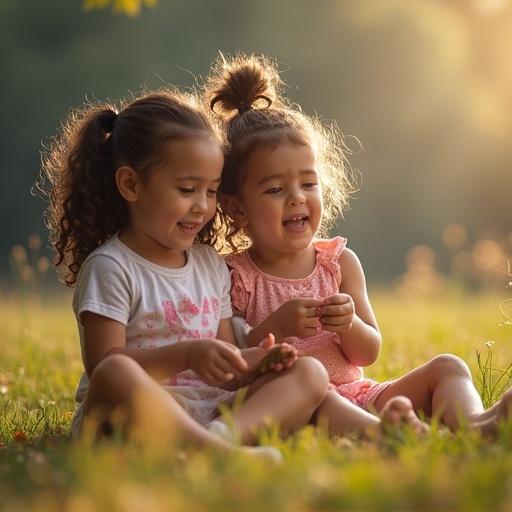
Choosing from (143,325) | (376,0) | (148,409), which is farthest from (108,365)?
(376,0)

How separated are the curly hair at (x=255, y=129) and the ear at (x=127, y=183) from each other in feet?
1.18

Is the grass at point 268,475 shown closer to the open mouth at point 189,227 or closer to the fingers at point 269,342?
the fingers at point 269,342

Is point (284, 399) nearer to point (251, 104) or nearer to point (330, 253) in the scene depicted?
point (330, 253)

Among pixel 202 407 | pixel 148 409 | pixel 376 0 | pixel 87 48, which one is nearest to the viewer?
pixel 148 409

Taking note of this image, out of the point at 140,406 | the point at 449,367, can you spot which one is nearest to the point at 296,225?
the point at 449,367

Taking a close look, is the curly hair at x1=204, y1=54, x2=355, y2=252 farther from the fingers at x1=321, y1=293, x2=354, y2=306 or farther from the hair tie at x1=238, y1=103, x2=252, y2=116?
the fingers at x1=321, y1=293, x2=354, y2=306

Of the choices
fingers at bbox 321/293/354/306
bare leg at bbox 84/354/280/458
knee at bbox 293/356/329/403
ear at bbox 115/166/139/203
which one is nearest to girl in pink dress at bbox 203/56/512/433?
fingers at bbox 321/293/354/306

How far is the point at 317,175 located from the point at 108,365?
43.8 inches

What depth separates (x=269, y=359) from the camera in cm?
265

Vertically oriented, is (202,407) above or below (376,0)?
below

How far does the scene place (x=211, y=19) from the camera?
21844mm

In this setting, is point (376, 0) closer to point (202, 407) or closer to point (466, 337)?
point (466, 337)

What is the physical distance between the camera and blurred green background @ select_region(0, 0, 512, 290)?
1930 centimetres

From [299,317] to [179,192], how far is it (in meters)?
0.54
